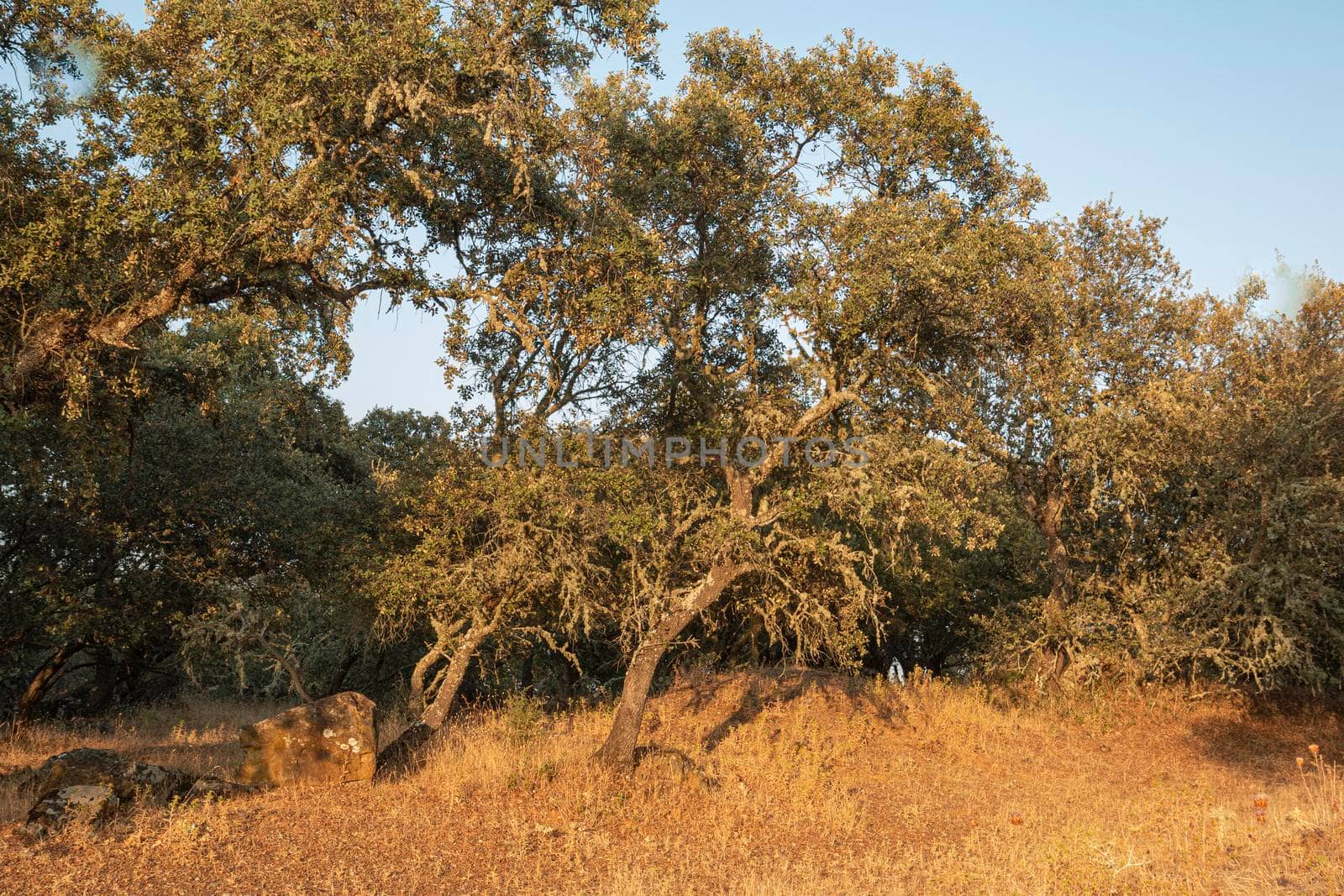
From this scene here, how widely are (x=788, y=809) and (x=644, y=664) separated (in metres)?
2.87

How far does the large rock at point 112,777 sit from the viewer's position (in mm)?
10102

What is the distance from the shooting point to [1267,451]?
16.8 metres

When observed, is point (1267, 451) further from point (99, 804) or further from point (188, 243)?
point (99, 804)

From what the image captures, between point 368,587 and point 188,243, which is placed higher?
point 188,243

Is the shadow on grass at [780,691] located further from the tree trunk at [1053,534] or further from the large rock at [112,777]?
the large rock at [112,777]

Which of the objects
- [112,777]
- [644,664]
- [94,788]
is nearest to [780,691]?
[644,664]

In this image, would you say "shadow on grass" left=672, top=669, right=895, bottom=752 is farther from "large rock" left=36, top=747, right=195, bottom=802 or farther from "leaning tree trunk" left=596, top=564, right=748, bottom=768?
"large rock" left=36, top=747, right=195, bottom=802

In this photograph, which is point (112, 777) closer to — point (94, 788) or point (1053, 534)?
point (94, 788)

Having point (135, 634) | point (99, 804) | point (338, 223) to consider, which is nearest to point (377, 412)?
point (135, 634)

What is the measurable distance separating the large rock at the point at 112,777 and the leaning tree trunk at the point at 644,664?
18.5ft

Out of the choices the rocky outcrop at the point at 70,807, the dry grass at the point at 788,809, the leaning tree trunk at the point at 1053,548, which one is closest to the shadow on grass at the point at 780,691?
the dry grass at the point at 788,809

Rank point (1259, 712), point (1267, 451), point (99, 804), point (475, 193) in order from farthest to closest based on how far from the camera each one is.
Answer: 1. point (1259, 712)
2. point (1267, 451)
3. point (475, 193)
4. point (99, 804)

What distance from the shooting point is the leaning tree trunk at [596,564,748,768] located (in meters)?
13.0

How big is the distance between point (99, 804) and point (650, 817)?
6351 mm
